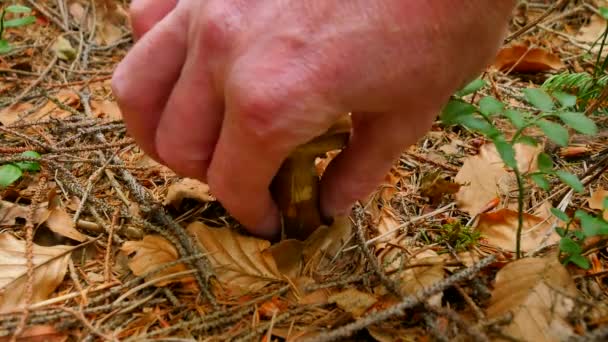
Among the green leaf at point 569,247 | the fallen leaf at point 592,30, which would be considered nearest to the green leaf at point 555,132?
the green leaf at point 569,247

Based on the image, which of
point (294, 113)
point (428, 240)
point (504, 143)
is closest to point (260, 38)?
point (294, 113)

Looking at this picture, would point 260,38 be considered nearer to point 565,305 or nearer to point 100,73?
point 565,305

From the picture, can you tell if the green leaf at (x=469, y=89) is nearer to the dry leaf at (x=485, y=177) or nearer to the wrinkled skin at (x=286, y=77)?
the wrinkled skin at (x=286, y=77)

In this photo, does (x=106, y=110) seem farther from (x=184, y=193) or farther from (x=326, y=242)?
(x=326, y=242)

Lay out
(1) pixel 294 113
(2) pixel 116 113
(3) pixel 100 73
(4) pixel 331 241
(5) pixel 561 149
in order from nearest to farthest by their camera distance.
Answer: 1. (1) pixel 294 113
2. (4) pixel 331 241
3. (5) pixel 561 149
4. (2) pixel 116 113
5. (3) pixel 100 73

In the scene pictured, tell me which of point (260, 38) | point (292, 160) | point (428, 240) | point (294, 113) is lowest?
point (428, 240)

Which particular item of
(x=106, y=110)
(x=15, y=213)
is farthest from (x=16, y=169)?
(x=106, y=110)
